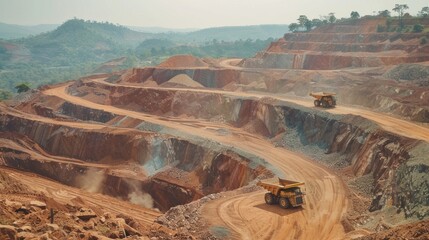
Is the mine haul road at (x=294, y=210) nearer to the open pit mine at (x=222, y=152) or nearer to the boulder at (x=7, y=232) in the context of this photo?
the open pit mine at (x=222, y=152)

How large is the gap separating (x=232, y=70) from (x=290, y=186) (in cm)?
4790

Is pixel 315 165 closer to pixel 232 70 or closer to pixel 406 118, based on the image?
pixel 406 118

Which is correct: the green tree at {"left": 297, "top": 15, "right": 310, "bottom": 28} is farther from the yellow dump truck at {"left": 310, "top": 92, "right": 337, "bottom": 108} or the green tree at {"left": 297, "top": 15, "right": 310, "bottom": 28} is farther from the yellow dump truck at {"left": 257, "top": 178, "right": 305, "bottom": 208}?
the yellow dump truck at {"left": 257, "top": 178, "right": 305, "bottom": 208}

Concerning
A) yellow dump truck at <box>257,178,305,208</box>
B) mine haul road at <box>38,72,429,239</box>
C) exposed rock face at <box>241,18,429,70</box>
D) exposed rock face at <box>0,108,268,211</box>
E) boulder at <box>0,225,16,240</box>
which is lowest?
exposed rock face at <box>0,108,268,211</box>

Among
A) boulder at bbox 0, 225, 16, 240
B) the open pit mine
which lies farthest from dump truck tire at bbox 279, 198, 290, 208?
boulder at bbox 0, 225, 16, 240

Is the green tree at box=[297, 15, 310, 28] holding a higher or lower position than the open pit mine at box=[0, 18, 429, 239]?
higher

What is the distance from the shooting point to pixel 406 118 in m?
38.3

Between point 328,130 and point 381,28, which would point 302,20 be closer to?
point 381,28

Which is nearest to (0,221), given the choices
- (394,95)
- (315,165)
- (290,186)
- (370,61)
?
(290,186)

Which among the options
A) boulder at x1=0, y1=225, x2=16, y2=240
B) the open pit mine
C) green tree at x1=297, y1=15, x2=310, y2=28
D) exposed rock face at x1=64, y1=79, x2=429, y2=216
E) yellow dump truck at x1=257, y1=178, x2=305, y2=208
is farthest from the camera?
green tree at x1=297, y1=15, x2=310, y2=28

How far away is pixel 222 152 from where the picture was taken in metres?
39.0

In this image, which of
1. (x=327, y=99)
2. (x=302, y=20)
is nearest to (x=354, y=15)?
(x=302, y=20)

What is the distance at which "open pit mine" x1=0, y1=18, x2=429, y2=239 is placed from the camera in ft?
72.2

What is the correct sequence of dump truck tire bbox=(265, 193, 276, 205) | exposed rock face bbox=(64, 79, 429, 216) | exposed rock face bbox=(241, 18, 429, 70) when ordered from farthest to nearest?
1. exposed rock face bbox=(241, 18, 429, 70)
2. dump truck tire bbox=(265, 193, 276, 205)
3. exposed rock face bbox=(64, 79, 429, 216)
